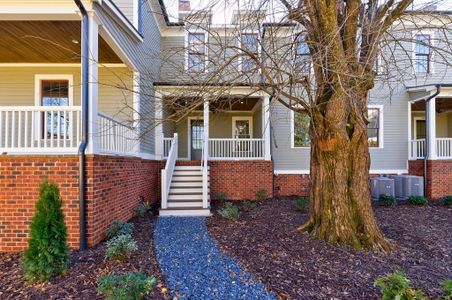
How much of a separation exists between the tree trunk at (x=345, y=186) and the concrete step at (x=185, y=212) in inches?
128

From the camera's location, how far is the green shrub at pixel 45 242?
3.39 meters

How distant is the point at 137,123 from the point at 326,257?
459 cm

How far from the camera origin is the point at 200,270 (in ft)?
12.5

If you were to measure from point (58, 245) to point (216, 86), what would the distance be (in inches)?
123

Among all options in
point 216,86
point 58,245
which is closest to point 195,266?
point 58,245

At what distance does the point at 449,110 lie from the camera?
12.5 meters

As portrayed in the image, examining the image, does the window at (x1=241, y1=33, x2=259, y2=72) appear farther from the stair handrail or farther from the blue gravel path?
the stair handrail

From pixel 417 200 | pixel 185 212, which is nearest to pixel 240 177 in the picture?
pixel 185 212

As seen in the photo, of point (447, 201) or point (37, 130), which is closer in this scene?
point (37, 130)

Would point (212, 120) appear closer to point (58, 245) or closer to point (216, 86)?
point (216, 86)

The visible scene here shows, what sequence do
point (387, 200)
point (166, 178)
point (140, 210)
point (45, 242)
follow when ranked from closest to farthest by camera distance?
point (45, 242), point (140, 210), point (166, 178), point (387, 200)

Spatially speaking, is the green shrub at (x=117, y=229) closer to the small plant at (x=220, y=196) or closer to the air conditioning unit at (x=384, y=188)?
the small plant at (x=220, y=196)

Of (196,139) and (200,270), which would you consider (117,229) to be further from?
(196,139)

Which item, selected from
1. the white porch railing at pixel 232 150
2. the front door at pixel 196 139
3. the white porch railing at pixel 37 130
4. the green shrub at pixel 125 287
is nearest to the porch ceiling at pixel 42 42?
the white porch railing at pixel 37 130
